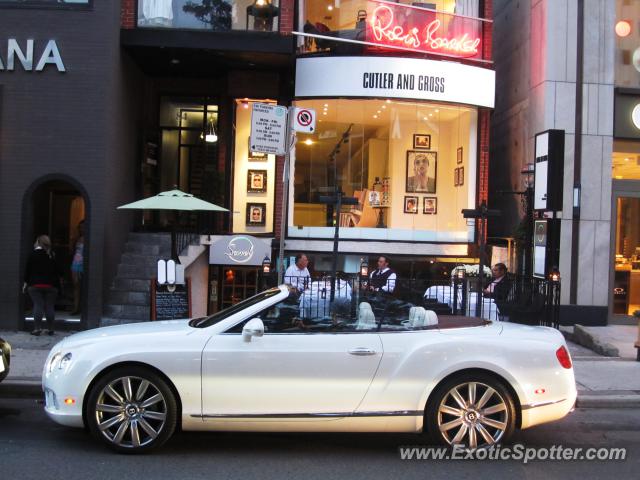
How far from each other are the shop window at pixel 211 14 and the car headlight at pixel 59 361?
7850 millimetres

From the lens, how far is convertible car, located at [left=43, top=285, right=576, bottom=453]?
17.0 feet

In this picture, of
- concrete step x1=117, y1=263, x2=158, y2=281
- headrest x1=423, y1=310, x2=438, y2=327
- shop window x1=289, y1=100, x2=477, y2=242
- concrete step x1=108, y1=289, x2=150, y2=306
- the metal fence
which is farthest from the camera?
shop window x1=289, y1=100, x2=477, y2=242

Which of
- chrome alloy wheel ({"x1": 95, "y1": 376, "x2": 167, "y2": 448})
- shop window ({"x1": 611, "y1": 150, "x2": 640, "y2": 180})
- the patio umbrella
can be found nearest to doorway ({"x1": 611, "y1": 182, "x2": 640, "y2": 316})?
shop window ({"x1": 611, "y1": 150, "x2": 640, "y2": 180})

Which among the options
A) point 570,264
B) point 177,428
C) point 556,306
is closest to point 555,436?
point 177,428

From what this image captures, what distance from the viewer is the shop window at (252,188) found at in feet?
44.5

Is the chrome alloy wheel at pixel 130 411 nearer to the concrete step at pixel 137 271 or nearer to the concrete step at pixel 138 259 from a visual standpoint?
the concrete step at pixel 137 271

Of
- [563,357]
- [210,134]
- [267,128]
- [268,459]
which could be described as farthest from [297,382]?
[210,134]

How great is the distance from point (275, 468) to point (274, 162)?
9.15 metres

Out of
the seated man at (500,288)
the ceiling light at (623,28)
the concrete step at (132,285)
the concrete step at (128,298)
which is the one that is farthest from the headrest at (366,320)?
the ceiling light at (623,28)

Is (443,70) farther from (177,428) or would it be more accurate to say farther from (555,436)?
(177,428)

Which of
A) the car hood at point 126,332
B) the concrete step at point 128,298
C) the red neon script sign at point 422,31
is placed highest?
the red neon script sign at point 422,31

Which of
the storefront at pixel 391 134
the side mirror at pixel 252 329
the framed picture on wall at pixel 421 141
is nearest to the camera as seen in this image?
the side mirror at pixel 252 329

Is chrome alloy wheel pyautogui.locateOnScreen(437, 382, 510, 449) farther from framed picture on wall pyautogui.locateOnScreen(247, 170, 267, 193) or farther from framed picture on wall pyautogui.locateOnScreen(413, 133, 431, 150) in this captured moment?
framed picture on wall pyautogui.locateOnScreen(413, 133, 431, 150)

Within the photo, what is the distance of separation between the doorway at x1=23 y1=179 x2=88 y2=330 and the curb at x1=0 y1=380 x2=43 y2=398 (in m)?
3.85
